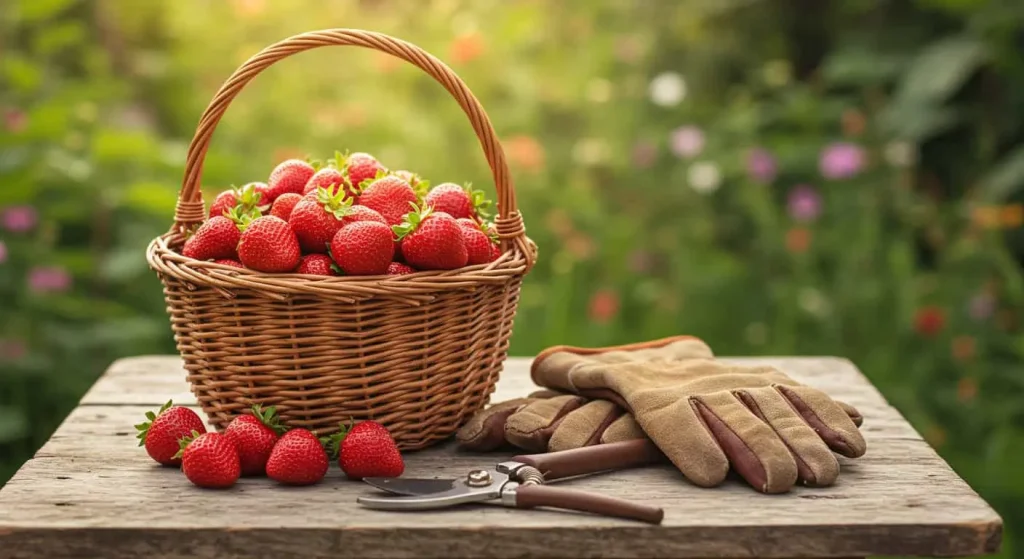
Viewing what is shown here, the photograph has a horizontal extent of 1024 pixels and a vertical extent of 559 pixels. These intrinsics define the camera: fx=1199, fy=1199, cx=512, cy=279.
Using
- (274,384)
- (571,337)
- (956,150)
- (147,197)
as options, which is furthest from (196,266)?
(956,150)

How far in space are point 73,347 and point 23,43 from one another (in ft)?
→ 4.59

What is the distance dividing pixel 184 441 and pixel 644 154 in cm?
233

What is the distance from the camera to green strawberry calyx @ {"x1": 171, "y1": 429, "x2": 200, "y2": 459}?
159 cm

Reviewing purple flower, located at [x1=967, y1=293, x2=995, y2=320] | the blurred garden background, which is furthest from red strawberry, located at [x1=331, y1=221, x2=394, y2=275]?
purple flower, located at [x1=967, y1=293, x2=995, y2=320]

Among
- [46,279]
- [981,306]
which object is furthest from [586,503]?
[981,306]

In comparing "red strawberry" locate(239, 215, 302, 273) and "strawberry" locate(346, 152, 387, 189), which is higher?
"strawberry" locate(346, 152, 387, 189)

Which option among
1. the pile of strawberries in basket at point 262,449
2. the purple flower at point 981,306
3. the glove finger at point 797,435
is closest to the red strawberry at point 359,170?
the pile of strawberries in basket at point 262,449

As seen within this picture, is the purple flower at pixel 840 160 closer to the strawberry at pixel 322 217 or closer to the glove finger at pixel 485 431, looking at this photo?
the glove finger at pixel 485 431

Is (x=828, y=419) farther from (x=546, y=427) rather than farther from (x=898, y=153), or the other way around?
(x=898, y=153)

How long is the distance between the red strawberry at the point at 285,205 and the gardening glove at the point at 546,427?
1.31 ft

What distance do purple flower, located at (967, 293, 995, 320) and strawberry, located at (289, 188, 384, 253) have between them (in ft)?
6.80

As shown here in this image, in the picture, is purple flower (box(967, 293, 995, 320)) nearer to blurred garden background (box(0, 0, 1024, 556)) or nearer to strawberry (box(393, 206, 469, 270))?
blurred garden background (box(0, 0, 1024, 556))

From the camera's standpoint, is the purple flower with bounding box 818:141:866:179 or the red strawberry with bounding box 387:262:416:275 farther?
the purple flower with bounding box 818:141:866:179

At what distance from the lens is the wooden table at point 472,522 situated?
1423 mm
